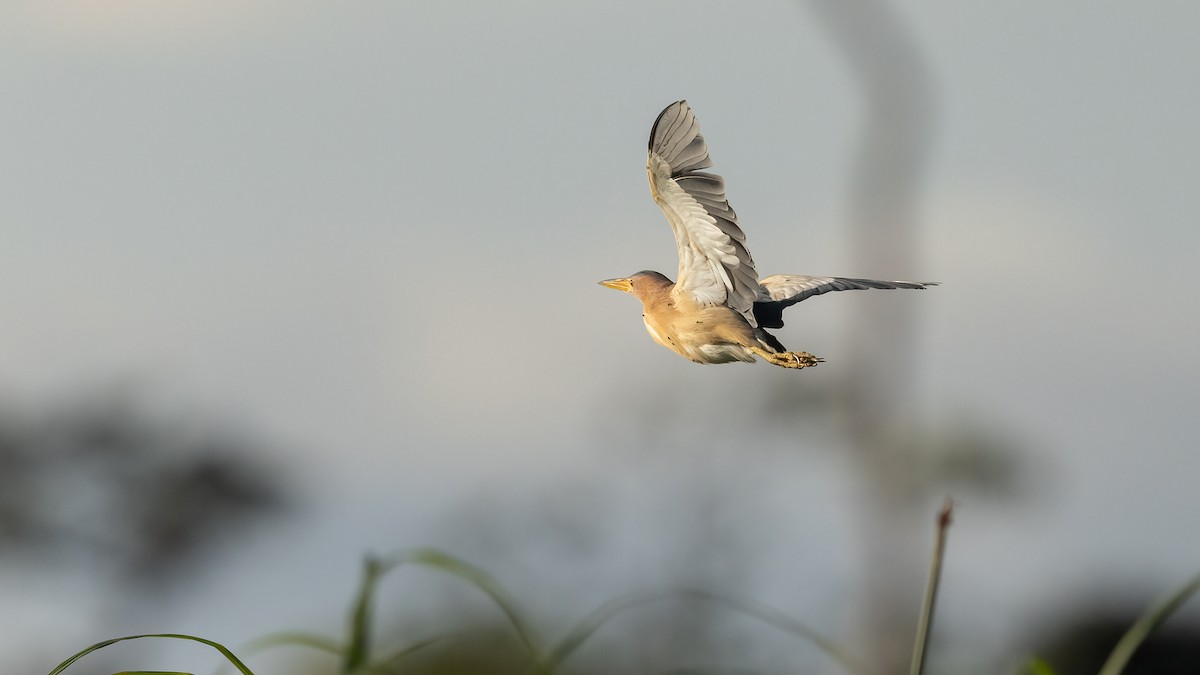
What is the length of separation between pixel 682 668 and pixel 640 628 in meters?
14.9

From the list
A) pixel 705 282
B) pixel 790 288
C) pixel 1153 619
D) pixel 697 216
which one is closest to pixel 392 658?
pixel 1153 619

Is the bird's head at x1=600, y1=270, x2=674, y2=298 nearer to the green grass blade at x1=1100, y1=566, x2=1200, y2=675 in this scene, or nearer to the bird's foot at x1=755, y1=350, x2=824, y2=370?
the bird's foot at x1=755, y1=350, x2=824, y2=370

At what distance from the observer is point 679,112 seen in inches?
127

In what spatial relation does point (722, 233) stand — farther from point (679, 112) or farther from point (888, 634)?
point (888, 634)

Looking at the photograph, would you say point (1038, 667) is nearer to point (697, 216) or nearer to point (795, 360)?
point (795, 360)

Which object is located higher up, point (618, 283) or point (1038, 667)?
point (618, 283)

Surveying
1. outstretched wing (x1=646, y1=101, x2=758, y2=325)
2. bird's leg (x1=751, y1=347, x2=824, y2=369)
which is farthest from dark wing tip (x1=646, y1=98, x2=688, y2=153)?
bird's leg (x1=751, y1=347, x2=824, y2=369)

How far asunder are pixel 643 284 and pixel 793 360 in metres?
0.81

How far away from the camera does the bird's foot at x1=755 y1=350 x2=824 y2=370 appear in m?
2.11

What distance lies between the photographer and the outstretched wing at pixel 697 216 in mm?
2826

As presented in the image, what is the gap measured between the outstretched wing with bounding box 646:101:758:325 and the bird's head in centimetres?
4

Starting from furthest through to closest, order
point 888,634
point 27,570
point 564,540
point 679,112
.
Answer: point 27,570, point 564,540, point 888,634, point 679,112

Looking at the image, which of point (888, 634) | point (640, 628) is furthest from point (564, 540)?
point (888, 634)

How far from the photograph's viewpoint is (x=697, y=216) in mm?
3051
